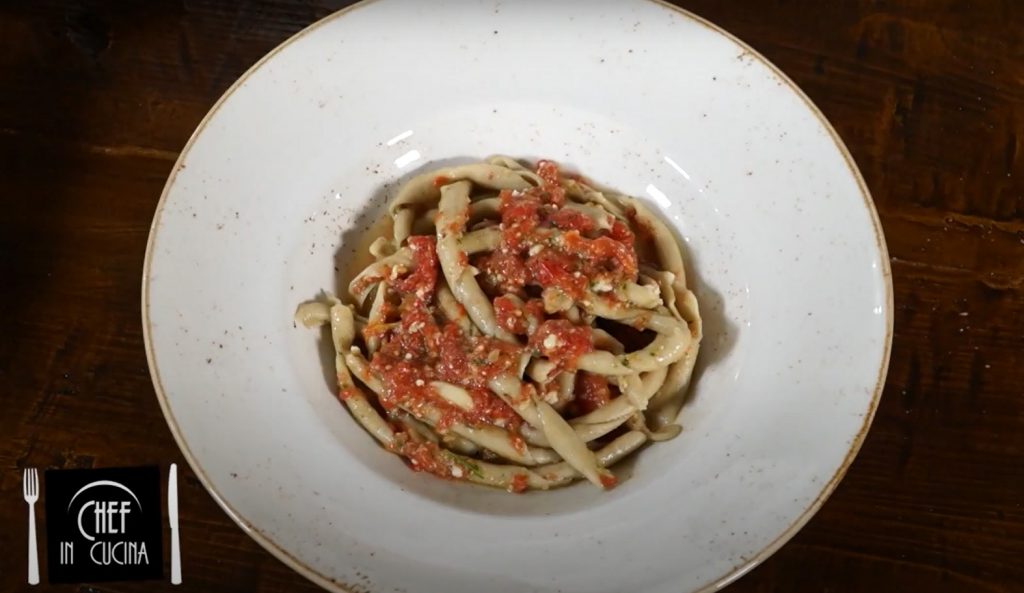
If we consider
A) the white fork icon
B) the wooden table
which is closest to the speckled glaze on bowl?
the wooden table

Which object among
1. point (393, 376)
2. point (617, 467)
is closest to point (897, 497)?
point (617, 467)

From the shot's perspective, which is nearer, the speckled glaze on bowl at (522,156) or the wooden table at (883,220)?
the speckled glaze on bowl at (522,156)

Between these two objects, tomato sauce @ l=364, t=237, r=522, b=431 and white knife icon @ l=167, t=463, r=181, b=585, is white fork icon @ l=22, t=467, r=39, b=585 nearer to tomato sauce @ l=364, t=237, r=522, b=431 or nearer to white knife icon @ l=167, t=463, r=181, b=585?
white knife icon @ l=167, t=463, r=181, b=585

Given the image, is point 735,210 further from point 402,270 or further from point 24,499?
point 24,499

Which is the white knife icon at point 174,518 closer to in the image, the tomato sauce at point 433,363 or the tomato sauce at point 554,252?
the tomato sauce at point 433,363

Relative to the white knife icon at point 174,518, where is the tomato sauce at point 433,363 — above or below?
above

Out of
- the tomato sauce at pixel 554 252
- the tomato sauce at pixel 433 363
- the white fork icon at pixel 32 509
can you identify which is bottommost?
the white fork icon at pixel 32 509

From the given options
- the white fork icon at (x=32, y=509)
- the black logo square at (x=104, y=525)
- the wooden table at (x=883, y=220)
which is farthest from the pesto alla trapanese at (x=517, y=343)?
the white fork icon at (x=32, y=509)
